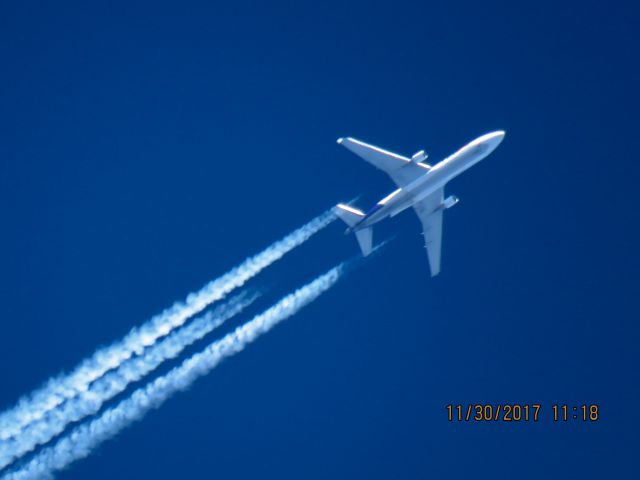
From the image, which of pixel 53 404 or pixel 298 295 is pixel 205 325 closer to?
pixel 298 295

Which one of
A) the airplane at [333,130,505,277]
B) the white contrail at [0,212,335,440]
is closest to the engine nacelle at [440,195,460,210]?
the airplane at [333,130,505,277]

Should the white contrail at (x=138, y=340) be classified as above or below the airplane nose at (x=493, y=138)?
below

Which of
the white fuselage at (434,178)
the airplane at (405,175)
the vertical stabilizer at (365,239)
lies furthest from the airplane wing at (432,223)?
the vertical stabilizer at (365,239)

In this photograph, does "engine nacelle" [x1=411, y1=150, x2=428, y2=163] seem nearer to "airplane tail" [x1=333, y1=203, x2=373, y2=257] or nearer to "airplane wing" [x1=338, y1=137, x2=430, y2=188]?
"airplane wing" [x1=338, y1=137, x2=430, y2=188]

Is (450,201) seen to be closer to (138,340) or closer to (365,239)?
(365,239)

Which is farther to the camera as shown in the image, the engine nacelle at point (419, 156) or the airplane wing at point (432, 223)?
the airplane wing at point (432, 223)

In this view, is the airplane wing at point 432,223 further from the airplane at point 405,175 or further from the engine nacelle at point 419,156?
the engine nacelle at point 419,156

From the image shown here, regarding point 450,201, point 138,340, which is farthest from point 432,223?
point 138,340

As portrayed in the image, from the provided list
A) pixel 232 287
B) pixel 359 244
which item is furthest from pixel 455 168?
pixel 232 287
